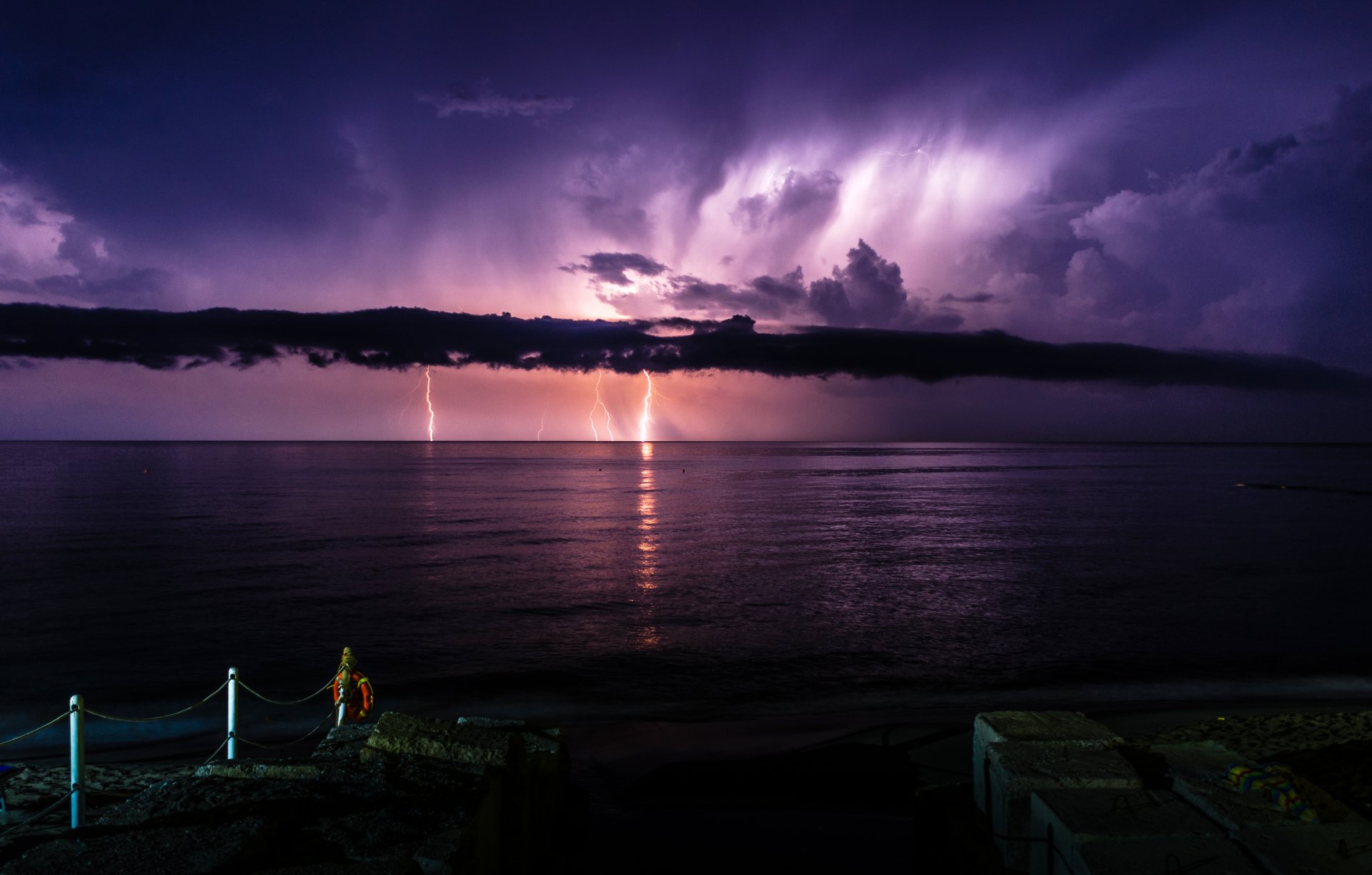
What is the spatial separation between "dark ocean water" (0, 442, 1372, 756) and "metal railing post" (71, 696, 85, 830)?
576cm

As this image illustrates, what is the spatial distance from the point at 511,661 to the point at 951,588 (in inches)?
592

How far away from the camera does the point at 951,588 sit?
81.6ft

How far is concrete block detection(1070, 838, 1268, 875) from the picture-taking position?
14.9ft

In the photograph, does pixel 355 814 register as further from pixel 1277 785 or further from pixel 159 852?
pixel 1277 785

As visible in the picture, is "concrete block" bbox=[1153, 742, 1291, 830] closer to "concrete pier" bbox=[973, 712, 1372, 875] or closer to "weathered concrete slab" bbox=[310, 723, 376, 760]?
"concrete pier" bbox=[973, 712, 1372, 875]

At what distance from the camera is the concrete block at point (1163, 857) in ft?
14.9

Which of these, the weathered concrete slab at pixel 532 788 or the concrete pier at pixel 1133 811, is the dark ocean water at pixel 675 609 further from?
the concrete pier at pixel 1133 811

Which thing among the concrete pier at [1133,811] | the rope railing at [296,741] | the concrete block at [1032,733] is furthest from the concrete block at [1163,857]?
the rope railing at [296,741]

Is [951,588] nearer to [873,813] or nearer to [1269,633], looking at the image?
[1269,633]

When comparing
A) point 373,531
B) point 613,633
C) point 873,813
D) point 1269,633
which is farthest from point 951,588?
point 373,531

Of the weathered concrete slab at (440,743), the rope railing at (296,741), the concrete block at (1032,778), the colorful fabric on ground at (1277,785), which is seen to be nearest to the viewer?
the colorful fabric on ground at (1277,785)

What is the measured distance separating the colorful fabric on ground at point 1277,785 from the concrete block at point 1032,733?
95 centimetres

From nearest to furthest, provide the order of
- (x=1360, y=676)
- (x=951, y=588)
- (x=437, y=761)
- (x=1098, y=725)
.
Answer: (x=437, y=761)
(x=1098, y=725)
(x=1360, y=676)
(x=951, y=588)

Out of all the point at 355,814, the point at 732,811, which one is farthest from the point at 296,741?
the point at 355,814
